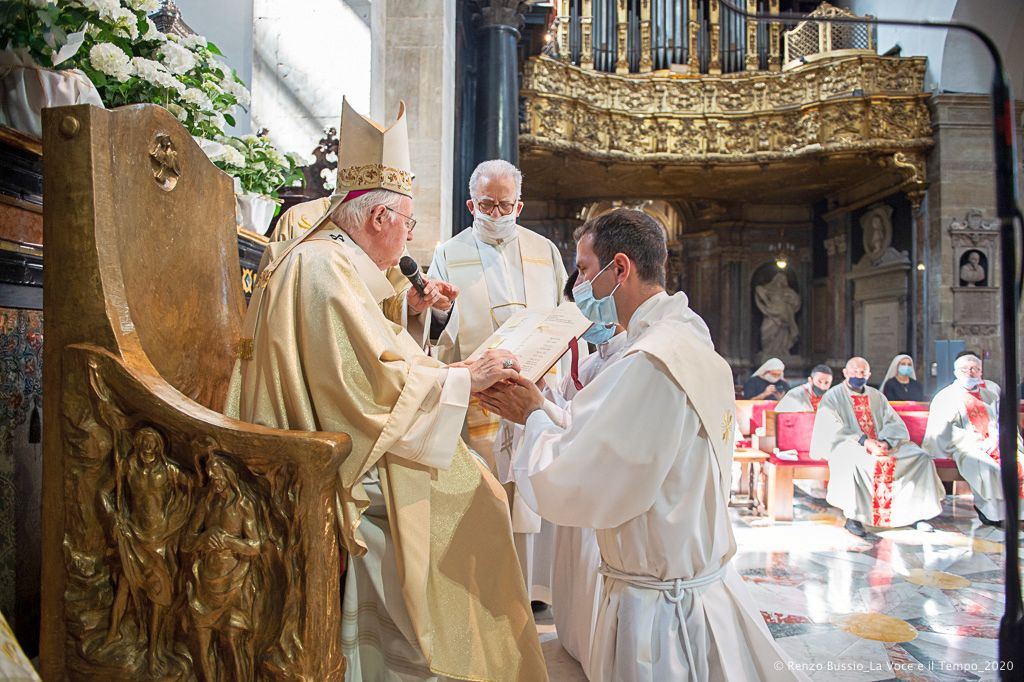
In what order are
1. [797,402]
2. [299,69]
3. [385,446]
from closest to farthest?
[385,446]
[299,69]
[797,402]

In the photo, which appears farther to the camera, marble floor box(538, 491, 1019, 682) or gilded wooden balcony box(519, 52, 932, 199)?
gilded wooden balcony box(519, 52, 932, 199)

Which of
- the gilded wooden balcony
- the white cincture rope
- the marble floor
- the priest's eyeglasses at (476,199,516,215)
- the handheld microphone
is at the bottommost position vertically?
the marble floor

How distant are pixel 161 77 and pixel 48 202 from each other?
3.57 feet

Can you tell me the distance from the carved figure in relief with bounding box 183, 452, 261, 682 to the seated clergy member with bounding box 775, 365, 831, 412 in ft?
19.3

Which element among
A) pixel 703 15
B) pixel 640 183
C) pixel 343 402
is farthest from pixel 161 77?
pixel 703 15

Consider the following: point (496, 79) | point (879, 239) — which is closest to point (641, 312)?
point (496, 79)

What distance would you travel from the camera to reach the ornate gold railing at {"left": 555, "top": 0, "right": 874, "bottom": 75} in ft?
43.9

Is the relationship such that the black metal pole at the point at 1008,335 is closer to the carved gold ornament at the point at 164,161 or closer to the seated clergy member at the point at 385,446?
the seated clergy member at the point at 385,446

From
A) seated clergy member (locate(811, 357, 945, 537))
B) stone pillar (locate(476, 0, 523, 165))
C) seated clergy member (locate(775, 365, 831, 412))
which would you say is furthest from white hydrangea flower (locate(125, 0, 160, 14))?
seated clergy member (locate(775, 365, 831, 412))

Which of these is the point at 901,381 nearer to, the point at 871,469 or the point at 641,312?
the point at 871,469

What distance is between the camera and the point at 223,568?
53.1 inches

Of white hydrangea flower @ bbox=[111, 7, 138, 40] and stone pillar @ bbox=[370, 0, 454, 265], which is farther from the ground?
stone pillar @ bbox=[370, 0, 454, 265]

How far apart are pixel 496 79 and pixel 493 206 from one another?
4672 mm

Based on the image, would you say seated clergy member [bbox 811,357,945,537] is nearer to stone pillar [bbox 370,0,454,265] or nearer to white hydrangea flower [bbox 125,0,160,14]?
stone pillar [bbox 370,0,454,265]
